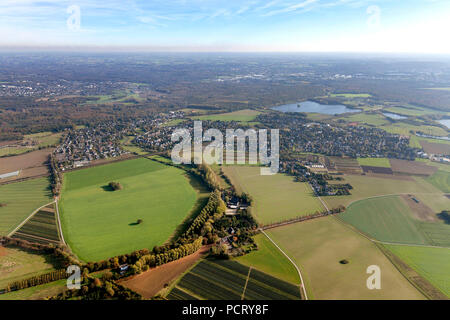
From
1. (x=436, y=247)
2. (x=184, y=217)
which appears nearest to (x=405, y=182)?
(x=436, y=247)

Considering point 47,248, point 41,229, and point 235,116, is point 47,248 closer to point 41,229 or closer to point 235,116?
point 41,229

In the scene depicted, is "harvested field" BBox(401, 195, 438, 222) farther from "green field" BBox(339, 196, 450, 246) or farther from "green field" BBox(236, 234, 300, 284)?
"green field" BBox(236, 234, 300, 284)

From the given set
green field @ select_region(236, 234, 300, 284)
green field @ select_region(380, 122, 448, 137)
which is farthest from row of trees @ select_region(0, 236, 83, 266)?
green field @ select_region(380, 122, 448, 137)

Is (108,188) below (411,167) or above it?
below

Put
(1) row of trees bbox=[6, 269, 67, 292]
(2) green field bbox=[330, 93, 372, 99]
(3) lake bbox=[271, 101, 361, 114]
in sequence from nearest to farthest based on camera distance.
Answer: (1) row of trees bbox=[6, 269, 67, 292]
(3) lake bbox=[271, 101, 361, 114]
(2) green field bbox=[330, 93, 372, 99]

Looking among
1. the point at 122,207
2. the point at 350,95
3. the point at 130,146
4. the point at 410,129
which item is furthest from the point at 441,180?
the point at 350,95

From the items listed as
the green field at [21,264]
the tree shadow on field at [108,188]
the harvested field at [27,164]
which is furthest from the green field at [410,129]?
the harvested field at [27,164]
